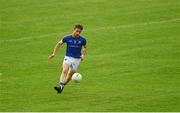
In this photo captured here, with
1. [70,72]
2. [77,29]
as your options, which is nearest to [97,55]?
[70,72]

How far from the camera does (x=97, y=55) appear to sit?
31.7m

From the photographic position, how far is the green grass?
75.0ft

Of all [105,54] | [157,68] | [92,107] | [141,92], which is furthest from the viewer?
[105,54]

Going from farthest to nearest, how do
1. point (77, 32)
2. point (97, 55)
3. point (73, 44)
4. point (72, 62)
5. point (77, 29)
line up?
point (97, 55) < point (73, 44) < point (72, 62) < point (77, 32) < point (77, 29)

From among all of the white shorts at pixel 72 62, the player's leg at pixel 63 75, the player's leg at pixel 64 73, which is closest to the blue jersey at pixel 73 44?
the white shorts at pixel 72 62

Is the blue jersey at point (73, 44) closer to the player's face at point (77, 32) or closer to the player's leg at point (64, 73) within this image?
the player's face at point (77, 32)

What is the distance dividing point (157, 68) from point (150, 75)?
1295 millimetres

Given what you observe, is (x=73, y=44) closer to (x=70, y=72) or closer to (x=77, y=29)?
(x=77, y=29)

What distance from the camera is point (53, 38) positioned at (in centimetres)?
3516

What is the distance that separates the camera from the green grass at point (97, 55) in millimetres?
22859

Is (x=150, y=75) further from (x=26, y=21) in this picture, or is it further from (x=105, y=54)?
(x=26, y=21)

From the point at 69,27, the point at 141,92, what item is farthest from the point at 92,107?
the point at 69,27

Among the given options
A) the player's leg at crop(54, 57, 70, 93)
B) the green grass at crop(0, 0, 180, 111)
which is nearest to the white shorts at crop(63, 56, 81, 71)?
the player's leg at crop(54, 57, 70, 93)

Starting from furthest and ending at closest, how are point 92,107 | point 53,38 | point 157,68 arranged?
1. point 53,38
2. point 157,68
3. point 92,107
